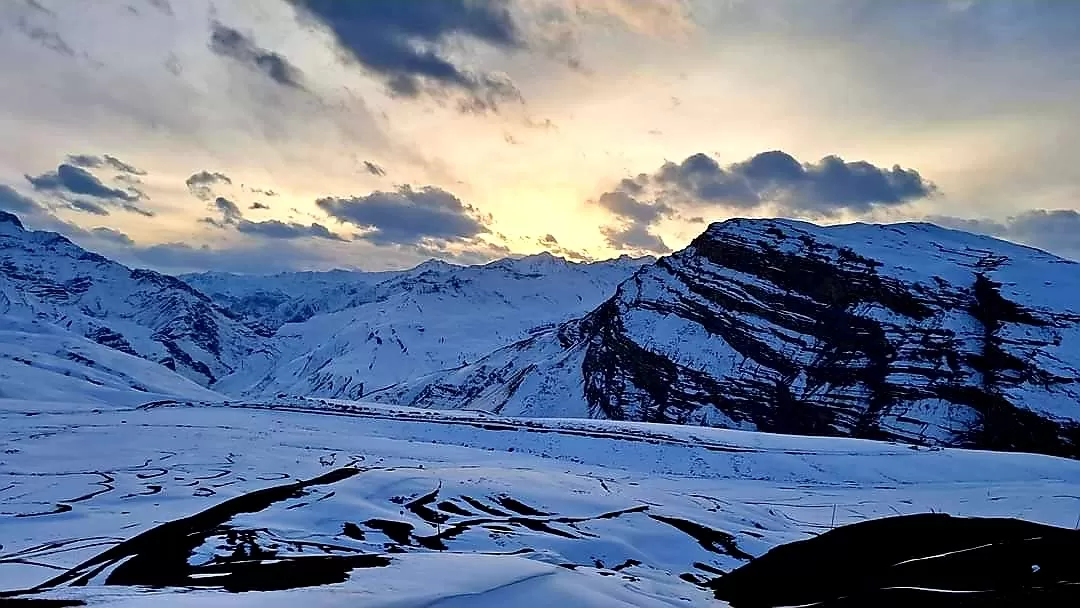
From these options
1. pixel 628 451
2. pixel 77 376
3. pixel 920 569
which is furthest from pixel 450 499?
pixel 77 376

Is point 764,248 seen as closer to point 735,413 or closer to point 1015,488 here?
point 735,413

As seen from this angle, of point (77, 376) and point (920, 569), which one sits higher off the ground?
point (920, 569)

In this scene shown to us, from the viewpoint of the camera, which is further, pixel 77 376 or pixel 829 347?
pixel 77 376

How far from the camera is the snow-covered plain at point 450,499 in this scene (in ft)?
27.9

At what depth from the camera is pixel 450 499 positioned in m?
19.6

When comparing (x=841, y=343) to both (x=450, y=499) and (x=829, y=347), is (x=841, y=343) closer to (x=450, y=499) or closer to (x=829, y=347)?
(x=829, y=347)

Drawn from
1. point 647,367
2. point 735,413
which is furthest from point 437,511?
point 647,367

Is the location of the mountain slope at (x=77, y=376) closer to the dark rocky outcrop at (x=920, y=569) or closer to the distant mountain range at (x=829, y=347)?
the distant mountain range at (x=829, y=347)

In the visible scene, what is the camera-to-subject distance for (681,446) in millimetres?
37531

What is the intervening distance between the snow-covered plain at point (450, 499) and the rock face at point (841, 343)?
3050cm

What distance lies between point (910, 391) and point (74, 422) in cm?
6914

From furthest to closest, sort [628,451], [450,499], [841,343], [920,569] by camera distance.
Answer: [841,343] < [628,451] < [450,499] < [920,569]

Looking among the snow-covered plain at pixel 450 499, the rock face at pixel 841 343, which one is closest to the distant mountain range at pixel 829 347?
the rock face at pixel 841 343

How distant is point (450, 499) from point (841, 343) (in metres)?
68.3
